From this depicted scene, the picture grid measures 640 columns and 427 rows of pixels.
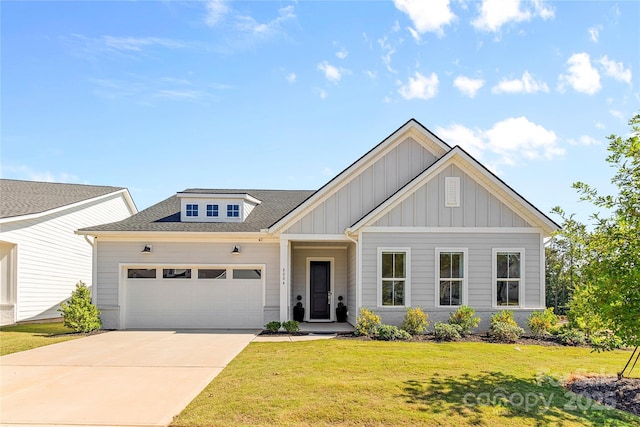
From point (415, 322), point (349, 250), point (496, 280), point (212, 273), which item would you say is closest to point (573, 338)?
point (496, 280)

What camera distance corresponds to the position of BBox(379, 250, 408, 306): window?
1398 centimetres

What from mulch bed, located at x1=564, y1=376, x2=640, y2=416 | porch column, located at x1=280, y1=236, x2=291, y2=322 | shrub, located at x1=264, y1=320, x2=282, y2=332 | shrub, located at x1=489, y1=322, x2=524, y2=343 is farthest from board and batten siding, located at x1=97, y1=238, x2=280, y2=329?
mulch bed, located at x1=564, y1=376, x2=640, y2=416

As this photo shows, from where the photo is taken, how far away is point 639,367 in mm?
9078

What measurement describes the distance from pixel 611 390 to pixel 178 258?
1275cm

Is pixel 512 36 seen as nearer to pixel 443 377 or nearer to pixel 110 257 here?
pixel 443 377

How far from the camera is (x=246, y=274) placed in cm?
1598

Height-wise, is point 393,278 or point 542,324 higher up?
point 393,278

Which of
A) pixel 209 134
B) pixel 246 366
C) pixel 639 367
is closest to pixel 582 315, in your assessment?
pixel 639 367

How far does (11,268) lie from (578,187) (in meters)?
18.9

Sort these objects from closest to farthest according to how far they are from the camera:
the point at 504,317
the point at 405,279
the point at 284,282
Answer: the point at 504,317, the point at 405,279, the point at 284,282

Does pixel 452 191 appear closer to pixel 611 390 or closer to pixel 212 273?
pixel 611 390

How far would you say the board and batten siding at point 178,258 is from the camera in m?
15.7

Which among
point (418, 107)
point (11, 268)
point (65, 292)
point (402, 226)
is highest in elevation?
point (418, 107)

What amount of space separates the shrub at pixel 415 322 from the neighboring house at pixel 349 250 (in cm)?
45
